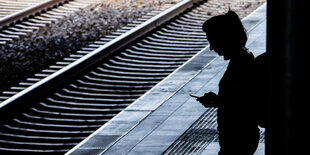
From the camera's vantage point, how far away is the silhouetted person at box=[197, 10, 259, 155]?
406 cm

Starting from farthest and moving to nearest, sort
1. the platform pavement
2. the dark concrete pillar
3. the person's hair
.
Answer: the platform pavement → the person's hair → the dark concrete pillar

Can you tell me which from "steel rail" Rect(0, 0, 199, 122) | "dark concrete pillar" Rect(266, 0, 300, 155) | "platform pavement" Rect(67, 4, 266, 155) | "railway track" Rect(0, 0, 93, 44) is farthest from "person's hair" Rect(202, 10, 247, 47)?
"railway track" Rect(0, 0, 93, 44)

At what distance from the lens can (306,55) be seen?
3041 millimetres

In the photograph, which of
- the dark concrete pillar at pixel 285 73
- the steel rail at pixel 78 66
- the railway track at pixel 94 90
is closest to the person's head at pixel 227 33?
the dark concrete pillar at pixel 285 73

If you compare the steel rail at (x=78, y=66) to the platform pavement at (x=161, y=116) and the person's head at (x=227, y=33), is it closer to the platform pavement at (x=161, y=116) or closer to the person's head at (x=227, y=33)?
the platform pavement at (x=161, y=116)

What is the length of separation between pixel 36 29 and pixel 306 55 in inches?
425

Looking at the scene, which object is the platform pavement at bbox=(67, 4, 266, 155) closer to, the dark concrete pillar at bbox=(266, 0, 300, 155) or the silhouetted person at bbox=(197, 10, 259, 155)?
the silhouetted person at bbox=(197, 10, 259, 155)

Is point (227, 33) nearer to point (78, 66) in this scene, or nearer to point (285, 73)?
point (285, 73)

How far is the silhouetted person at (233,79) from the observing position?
406cm

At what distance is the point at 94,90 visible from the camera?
1001 cm

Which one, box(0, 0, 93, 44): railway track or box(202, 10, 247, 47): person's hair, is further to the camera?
box(0, 0, 93, 44): railway track

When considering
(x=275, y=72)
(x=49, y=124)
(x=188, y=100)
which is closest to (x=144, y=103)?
(x=188, y=100)

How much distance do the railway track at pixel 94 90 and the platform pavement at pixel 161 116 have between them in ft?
1.00

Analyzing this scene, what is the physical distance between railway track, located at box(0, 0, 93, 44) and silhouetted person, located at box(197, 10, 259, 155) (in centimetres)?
894
